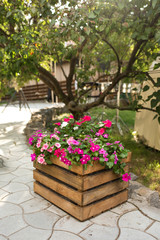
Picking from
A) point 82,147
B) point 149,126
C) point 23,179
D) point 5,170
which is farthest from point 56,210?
point 149,126

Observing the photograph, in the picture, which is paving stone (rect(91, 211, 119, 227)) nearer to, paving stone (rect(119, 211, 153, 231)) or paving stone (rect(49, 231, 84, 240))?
paving stone (rect(119, 211, 153, 231))

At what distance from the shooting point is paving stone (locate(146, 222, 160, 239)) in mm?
2473

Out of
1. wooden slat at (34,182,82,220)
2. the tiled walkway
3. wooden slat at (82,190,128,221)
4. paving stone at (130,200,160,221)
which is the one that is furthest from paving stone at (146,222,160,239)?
wooden slat at (34,182,82,220)

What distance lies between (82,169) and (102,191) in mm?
504

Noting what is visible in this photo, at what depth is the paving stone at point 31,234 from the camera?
7.79 ft

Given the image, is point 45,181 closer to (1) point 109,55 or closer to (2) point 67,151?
(2) point 67,151

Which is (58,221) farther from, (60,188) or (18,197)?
(18,197)

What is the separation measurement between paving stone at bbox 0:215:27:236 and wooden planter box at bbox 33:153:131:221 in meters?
0.53

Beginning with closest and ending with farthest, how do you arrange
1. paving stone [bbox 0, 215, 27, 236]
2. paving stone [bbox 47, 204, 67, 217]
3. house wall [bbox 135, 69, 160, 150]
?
paving stone [bbox 0, 215, 27, 236]
paving stone [bbox 47, 204, 67, 217]
house wall [bbox 135, 69, 160, 150]

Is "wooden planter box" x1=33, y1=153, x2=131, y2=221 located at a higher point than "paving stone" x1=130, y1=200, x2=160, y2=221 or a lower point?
higher

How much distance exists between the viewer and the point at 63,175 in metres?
2.83

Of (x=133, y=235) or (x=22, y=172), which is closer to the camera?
(x=133, y=235)

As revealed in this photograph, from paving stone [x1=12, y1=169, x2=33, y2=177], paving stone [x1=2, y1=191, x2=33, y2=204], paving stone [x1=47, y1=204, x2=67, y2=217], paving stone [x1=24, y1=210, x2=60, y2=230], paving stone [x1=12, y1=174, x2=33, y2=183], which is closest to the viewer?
paving stone [x1=24, y1=210, x2=60, y2=230]

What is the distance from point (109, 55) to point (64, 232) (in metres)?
4.99
